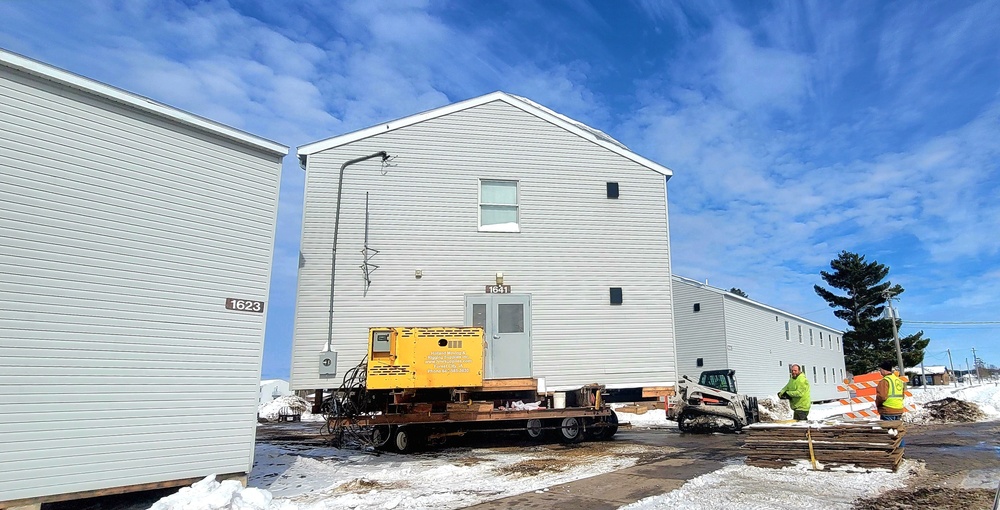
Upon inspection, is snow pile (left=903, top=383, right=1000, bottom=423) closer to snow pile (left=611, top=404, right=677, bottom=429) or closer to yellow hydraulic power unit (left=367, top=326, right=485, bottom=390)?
snow pile (left=611, top=404, right=677, bottom=429)

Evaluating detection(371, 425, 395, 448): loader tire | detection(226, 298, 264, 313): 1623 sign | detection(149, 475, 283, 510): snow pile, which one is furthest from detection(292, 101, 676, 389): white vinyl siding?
detection(149, 475, 283, 510): snow pile

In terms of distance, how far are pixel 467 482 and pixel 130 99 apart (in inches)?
297

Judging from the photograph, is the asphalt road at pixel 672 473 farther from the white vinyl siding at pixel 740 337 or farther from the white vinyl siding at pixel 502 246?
the white vinyl siding at pixel 740 337

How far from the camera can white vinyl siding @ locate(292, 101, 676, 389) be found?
14.2m

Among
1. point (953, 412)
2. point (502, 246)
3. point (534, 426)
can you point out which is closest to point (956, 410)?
point (953, 412)

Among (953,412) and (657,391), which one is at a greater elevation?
(657,391)

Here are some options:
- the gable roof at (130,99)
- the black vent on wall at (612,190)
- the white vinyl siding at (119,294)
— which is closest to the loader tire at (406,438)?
the white vinyl siding at (119,294)

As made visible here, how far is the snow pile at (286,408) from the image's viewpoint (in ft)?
102

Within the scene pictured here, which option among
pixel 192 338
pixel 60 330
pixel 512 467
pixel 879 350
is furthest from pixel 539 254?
pixel 879 350

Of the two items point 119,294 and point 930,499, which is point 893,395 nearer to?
point 930,499

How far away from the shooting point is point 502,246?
15.2m

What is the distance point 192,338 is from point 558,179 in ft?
31.8

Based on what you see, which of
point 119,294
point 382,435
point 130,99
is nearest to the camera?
point 119,294

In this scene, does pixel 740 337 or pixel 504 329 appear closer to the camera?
pixel 504 329
